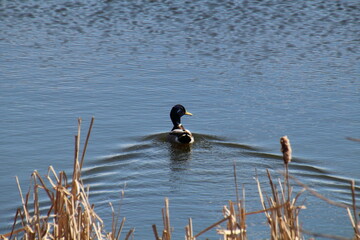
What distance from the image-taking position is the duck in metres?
10.7

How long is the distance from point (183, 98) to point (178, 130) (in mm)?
1478

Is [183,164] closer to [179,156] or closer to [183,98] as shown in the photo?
[179,156]

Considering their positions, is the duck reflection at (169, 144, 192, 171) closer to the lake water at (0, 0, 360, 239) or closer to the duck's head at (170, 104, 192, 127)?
the lake water at (0, 0, 360, 239)

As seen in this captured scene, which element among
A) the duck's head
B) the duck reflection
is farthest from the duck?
the duck reflection

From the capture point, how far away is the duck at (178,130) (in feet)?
35.1

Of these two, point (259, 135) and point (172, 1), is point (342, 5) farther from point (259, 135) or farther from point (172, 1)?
point (259, 135)

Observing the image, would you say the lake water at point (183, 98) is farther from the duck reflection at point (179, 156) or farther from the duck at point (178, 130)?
the duck at point (178, 130)

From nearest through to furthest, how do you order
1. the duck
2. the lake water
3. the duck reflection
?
the lake water → the duck reflection → the duck

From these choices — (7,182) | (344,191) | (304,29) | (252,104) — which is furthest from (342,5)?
(7,182)

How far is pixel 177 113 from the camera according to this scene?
36.3 feet

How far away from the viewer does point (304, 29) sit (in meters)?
16.9

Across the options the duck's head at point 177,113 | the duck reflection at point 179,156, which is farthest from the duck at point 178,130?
the duck reflection at point 179,156

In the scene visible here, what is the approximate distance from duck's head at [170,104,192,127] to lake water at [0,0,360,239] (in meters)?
0.28

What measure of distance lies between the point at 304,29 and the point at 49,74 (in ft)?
21.2
